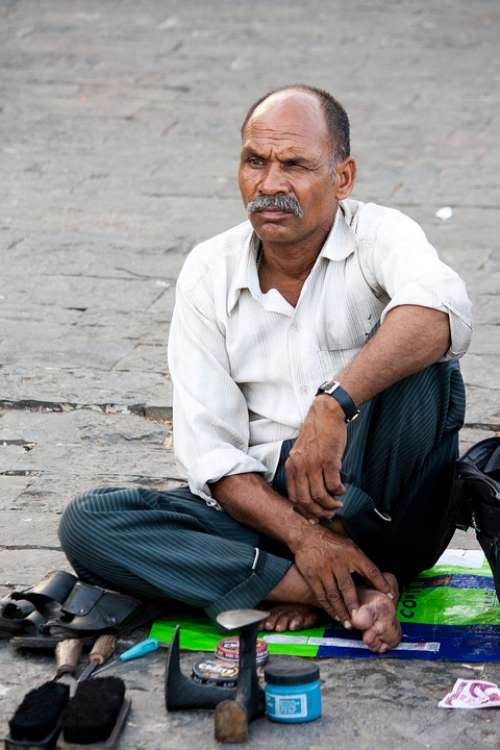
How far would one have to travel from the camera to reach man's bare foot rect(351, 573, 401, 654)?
11.1 feet

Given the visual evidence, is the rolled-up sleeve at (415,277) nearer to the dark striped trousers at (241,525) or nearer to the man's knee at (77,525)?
the dark striped trousers at (241,525)

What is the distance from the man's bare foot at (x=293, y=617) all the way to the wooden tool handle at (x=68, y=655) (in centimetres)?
46

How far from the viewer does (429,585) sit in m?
3.80

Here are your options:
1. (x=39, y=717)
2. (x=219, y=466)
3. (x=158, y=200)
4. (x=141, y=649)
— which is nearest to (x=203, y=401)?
(x=219, y=466)

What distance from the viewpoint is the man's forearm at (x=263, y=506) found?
352 cm

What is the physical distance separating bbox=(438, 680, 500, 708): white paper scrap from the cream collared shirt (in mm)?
716

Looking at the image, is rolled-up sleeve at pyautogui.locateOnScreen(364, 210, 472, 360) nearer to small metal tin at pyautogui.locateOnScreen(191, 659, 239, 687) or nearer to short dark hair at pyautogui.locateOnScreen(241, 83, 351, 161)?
short dark hair at pyautogui.locateOnScreen(241, 83, 351, 161)

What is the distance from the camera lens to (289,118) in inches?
140

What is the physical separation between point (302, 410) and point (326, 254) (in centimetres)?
38

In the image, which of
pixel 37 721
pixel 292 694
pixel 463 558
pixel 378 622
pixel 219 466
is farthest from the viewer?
pixel 463 558

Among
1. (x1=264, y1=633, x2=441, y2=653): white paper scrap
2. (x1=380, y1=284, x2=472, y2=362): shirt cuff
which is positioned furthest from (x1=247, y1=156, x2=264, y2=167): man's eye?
(x1=264, y1=633, x2=441, y2=653): white paper scrap

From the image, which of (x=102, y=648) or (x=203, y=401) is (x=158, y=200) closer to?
(x=203, y=401)

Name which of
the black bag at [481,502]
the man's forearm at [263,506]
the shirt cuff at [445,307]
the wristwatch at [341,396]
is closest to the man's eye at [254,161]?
the shirt cuff at [445,307]

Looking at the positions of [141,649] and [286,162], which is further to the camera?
[286,162]
